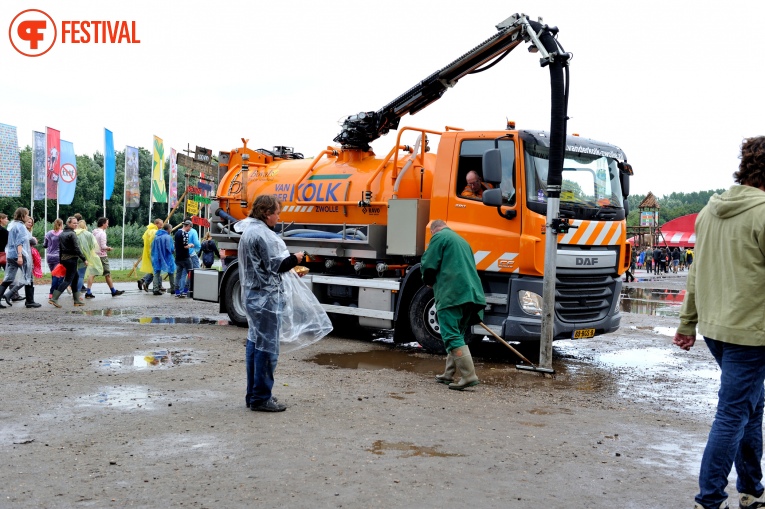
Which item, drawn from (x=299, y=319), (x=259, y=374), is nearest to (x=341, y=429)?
(x=259, y=374)

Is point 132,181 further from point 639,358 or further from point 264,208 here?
point 264,208

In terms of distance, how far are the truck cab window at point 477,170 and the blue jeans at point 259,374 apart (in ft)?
13.8

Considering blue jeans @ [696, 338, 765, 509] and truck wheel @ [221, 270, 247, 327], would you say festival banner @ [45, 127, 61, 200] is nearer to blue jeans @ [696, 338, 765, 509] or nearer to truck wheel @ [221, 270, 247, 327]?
truck wheel @ [221, 270, 247, 327]

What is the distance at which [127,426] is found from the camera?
20.1 ft

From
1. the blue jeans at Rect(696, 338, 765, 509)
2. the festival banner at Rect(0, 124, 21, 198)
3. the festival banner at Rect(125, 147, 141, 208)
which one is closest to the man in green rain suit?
the blue jeans at Rect(696, 338, 765, 509)

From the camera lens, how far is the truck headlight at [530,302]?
9.46 m

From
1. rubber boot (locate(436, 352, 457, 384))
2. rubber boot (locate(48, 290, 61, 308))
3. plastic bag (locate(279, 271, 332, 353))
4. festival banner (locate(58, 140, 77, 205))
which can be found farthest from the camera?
festival banner (locate(58, 140, 77, 205))

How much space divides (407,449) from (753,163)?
3002 mm

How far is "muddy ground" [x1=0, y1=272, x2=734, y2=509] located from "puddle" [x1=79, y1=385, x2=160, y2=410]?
27mm

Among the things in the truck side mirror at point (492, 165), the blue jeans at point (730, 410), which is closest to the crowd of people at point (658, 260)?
the truck side mirror at point (492, 165)

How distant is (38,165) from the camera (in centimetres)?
2884

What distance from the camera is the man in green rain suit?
817 centimetres

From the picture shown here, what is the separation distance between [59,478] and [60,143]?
89.9 ft

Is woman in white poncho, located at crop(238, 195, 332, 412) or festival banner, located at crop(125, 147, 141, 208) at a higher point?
festival banner, located at crop(125, 147, 141, 208)
